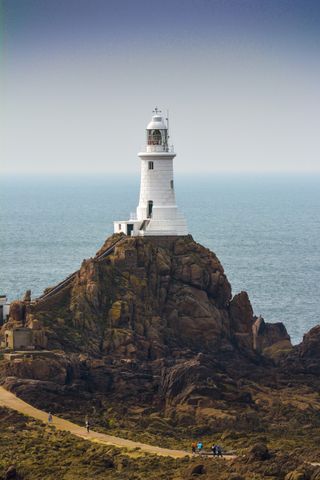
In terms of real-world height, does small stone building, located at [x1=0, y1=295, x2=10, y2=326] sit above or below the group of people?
above

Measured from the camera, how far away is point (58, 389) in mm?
92188

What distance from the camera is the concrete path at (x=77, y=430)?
79.8 metres

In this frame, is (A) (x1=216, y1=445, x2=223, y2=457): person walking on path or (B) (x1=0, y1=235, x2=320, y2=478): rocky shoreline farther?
(B) (x1=0, y1=235, x2=320, y2=478): rocky shoreline

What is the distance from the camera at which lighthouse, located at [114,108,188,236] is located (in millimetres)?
111000

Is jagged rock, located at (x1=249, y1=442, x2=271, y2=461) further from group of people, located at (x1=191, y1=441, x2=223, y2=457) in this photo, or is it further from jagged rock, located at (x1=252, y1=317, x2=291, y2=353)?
jagged rock, located at (x1=252, y1=317, x2=291, y2=353)

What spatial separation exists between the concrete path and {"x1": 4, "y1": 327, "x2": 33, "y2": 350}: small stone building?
218 inches

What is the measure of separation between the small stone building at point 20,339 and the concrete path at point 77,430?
5.55 metres

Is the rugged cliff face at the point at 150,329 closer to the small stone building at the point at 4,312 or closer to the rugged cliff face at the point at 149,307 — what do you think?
the rugged cliff face at the point at 149,307

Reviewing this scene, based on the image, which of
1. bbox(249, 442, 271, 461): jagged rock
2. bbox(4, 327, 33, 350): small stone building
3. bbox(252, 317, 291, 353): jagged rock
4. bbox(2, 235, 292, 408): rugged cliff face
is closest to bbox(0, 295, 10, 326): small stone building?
bbox(2, 235, 292, 408): rugged cliff face

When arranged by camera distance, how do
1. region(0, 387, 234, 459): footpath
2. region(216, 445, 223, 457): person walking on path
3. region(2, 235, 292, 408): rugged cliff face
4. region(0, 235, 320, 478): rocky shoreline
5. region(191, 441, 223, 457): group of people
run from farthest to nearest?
region(2, 235, 292, 408): rugged cliff face
region(0, 235, 320, 478): rocky shoreline
region(0, 387, 234, 459): footpath
region(191, 441, 223, 457): group of people
region(216, 445, 223, 457): person walking on path

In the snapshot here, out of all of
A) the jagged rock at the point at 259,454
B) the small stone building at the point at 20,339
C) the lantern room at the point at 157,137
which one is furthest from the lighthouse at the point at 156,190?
the jagged rock at the point at 259,454

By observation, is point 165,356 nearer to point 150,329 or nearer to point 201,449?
point 150,329

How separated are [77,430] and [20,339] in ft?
44.1

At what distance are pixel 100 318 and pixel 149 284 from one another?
479cm
